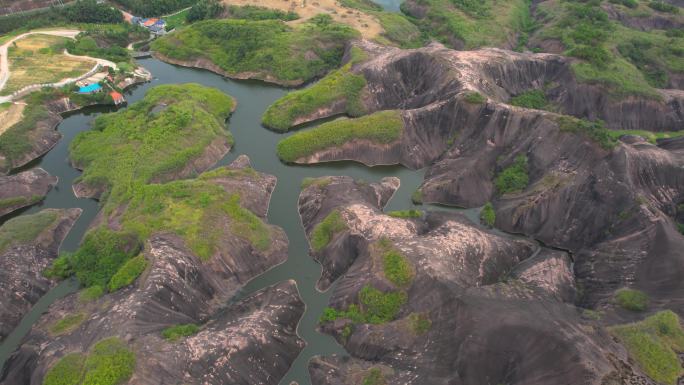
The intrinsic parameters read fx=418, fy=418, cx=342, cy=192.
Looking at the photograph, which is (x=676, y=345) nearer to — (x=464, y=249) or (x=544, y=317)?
(x=544, y=317)

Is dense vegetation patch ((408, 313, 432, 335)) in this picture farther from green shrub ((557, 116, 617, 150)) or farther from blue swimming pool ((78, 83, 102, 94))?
blue swimming pool ((78, 83, 102, 94))

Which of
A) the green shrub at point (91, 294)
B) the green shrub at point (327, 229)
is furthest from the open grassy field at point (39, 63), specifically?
the green shrub at point (327, 229)

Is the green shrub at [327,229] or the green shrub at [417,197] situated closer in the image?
the green shrub at [327,229]

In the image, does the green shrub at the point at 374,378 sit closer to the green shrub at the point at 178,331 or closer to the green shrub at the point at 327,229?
the green shrub at the point at 178,331

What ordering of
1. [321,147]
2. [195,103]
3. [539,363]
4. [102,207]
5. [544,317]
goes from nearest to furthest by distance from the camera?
1. [539,363]
2. [544,317]
3. [102,207]
4. [321,147]
5. [195,103]

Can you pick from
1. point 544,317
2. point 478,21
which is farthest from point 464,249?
point 478,21

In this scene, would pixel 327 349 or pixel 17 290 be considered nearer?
pixel 327 349
